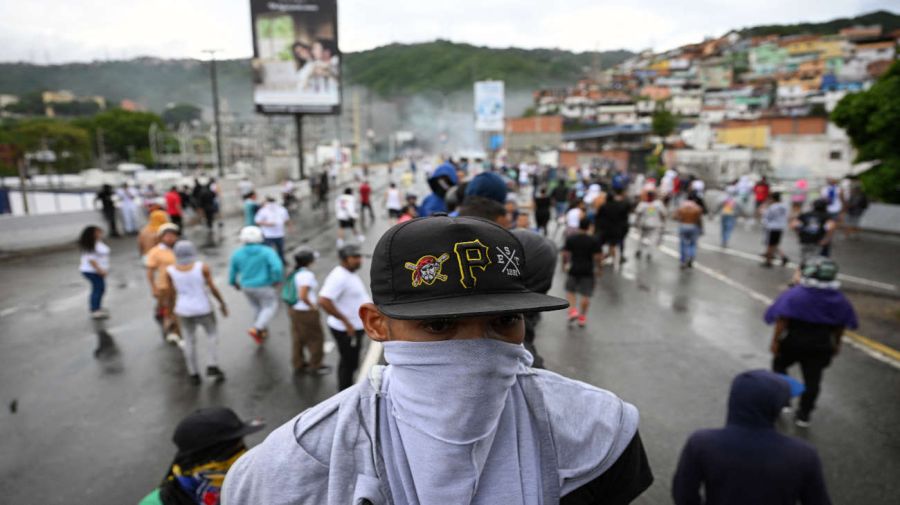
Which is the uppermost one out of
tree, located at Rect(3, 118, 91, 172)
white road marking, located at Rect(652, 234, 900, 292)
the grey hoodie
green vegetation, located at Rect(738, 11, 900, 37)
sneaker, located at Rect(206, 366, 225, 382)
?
green vegetation, located at Rect(738, 11, 900, 37)

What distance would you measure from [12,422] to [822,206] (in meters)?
13.2

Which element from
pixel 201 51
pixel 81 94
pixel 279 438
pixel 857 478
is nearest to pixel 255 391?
pixel 279 438

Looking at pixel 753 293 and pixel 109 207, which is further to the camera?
pixel 109 207

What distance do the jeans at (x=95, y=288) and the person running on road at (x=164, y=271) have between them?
1913 millimetres

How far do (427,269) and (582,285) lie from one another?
693cm

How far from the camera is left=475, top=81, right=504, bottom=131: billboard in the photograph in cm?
3450

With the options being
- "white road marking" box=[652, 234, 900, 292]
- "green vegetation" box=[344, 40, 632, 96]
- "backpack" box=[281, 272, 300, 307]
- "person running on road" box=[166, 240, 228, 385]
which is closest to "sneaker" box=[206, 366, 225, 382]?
"person running on road" box=[166, 240, 228, 385]

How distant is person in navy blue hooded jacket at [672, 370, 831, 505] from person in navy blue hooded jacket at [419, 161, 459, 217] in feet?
12.6

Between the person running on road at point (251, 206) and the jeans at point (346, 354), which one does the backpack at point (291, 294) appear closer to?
the jeans at point (346, 354)

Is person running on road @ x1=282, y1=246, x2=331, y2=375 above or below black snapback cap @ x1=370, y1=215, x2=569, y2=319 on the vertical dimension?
below

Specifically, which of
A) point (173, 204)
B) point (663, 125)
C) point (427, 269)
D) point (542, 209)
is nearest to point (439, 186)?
point (427, 269)

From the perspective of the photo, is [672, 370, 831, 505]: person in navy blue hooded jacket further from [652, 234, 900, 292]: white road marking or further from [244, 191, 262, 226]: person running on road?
[244, 191, 262, 226]: person running on road

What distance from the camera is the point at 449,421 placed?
1146mm

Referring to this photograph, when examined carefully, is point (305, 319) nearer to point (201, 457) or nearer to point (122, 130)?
point (201, 457)
